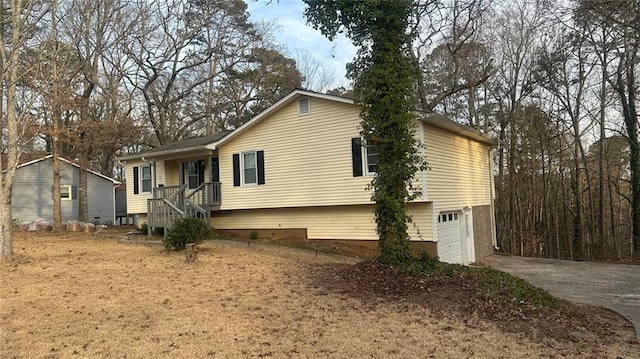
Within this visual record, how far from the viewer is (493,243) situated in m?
21.2

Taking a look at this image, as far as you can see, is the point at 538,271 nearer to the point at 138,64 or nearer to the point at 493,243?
the point at 493,243

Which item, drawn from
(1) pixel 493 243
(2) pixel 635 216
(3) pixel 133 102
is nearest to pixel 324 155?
(1) pixel 493 243

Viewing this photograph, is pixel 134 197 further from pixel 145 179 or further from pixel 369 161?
pixel 369 161

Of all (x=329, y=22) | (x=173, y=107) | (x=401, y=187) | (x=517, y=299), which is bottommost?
(x=517, y=299)

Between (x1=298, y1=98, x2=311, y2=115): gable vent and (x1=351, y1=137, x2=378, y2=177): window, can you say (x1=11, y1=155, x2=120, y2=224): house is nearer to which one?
(x1=298, y1=98, x2=311, y2=115): gable vent

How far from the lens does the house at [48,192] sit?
27.1m

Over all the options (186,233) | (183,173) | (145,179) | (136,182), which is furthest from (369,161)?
(136,182)

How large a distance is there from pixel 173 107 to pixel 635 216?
27426mm

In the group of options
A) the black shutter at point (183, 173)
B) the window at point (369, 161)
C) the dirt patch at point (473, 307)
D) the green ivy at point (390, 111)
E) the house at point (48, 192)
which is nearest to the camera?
the dirt patch at point (473, 307)

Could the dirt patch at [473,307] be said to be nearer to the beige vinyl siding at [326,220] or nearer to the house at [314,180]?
the beige vinyl siding at [326,220]

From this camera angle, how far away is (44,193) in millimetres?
28062

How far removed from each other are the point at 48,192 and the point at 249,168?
17.7 meters

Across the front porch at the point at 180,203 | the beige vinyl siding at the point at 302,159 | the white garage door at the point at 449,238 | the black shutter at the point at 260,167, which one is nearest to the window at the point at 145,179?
the front porch at the point at 180,203

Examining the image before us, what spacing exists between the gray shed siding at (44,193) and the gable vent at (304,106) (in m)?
18.8
